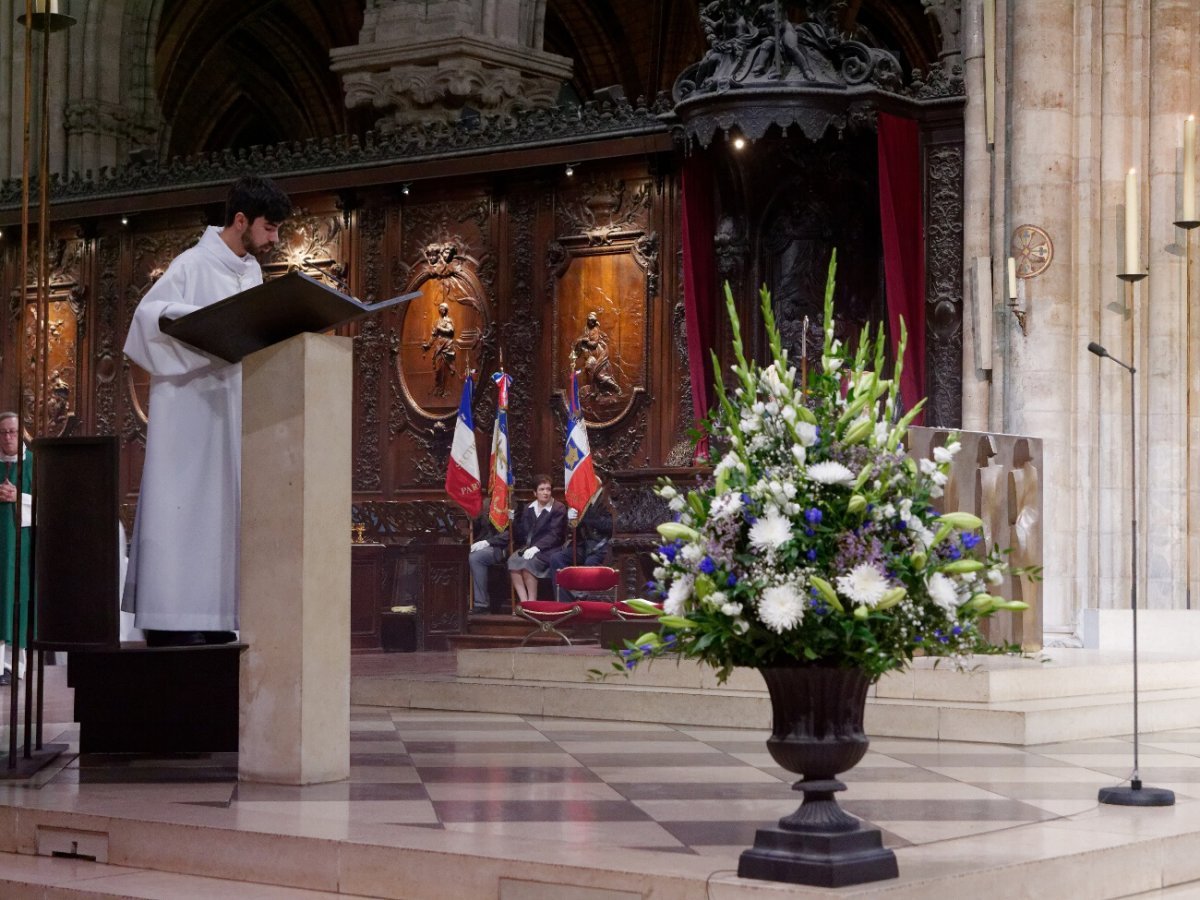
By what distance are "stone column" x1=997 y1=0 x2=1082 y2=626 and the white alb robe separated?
271 inches

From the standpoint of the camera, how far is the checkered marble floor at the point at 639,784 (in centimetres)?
506

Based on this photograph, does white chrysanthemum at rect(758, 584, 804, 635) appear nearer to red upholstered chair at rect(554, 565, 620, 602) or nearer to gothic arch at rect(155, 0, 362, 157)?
red upholstered chair at rect(554, 565, 620, 602)

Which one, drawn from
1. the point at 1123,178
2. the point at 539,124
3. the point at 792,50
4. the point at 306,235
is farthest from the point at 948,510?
the point at 306,235

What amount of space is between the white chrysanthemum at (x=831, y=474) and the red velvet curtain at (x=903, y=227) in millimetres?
8436

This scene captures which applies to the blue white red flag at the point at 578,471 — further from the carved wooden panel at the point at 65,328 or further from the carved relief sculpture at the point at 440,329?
the carved wooden panel at the point at 65,328

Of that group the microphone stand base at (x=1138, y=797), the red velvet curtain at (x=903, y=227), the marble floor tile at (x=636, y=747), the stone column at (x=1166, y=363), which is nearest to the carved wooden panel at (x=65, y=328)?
the red velvet curtain at (x=903, y=227)

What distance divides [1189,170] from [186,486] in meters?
7.50

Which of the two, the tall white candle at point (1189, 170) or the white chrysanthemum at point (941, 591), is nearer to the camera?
the white chrysanthemum at point (941, 591)

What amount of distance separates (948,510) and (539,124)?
6.45m

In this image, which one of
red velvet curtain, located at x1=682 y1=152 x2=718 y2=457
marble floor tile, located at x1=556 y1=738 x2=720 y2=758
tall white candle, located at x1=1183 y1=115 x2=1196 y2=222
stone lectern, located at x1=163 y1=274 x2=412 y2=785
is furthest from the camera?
red velvet curtain, located at x1=682 y1=152 x2=718 y2=457

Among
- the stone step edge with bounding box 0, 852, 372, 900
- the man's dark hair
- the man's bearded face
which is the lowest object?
the stone step edge with bounding box 0, 852, 372, 900

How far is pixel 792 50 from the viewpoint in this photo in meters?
12.8

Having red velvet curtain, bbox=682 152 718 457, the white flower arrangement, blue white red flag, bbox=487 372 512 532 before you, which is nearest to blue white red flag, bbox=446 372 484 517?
blue white red flag, bbox=487 372 512 532

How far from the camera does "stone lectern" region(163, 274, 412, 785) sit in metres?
5.67
